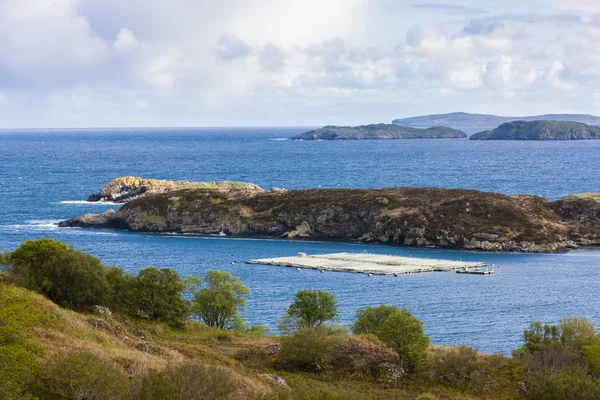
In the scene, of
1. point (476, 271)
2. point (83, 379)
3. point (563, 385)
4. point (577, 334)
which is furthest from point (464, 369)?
point (476, 271)

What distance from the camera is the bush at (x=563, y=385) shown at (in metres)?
38.2

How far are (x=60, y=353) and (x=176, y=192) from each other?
10012cm

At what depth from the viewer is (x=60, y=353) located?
3459cm

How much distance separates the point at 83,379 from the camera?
102 ft

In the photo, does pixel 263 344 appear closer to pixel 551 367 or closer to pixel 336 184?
pixel 551 367

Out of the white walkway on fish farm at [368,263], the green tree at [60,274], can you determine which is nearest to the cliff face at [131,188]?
the white walkway on fish farm at [368,263]

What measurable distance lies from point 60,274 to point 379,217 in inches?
2836

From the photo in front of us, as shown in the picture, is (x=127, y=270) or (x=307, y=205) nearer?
(x=127, y=270)

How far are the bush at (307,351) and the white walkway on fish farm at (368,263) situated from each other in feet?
146

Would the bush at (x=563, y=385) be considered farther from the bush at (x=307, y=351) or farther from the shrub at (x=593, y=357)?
the bush at (x=307, y=351)

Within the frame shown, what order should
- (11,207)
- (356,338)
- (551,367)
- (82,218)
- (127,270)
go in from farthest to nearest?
(11,207) < (82,218) < (127,270) < (356,338) < (551,367)

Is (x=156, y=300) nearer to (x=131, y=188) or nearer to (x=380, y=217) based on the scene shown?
(x=380, y=217)

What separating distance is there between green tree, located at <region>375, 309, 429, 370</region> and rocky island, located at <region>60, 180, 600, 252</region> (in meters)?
63.5

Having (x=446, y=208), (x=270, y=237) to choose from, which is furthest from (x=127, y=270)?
(x=446, y=208)
